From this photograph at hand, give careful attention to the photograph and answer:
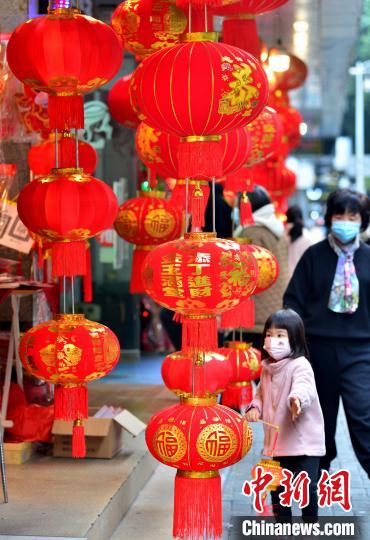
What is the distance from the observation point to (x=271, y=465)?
534 centimetres

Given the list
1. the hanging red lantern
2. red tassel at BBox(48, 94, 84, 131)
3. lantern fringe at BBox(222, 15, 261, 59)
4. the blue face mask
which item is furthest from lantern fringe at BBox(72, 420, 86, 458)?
lantern fringe at BBox(222, 15, 261, 59)

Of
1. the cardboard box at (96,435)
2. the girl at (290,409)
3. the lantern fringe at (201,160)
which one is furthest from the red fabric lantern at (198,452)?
the cardboard box at (96,435)

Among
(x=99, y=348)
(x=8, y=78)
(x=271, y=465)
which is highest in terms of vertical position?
(x=8, y=78)

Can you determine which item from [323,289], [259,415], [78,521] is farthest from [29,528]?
[323,289]

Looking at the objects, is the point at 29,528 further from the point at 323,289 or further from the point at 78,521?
the point at 323,289

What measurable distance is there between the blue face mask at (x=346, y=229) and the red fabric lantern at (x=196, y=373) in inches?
46.9

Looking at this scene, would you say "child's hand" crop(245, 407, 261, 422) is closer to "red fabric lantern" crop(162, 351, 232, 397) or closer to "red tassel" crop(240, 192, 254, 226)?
"red fabric lantern" crop(162, 351, 232, 397)

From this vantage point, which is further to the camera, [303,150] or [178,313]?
[303,150]

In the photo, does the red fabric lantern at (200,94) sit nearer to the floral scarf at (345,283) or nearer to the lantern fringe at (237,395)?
the floral scarf at (345,283)

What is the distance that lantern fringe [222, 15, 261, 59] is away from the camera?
18.9ft

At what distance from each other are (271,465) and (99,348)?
39.8 inches

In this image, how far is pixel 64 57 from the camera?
5.13 metres

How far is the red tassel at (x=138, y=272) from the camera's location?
638 centimetres

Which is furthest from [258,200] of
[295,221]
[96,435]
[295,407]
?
[295,407]
